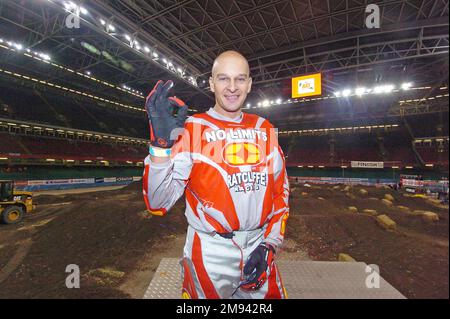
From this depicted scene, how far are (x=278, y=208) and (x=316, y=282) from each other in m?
1.57

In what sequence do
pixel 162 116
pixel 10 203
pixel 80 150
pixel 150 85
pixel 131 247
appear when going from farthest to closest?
pixel 80 150
pixel 150 85
pixel 10 203
pixel 131 247
pixel 162 116

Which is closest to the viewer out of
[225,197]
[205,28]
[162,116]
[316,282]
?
[162,116]

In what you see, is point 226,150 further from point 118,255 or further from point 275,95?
point 275,95

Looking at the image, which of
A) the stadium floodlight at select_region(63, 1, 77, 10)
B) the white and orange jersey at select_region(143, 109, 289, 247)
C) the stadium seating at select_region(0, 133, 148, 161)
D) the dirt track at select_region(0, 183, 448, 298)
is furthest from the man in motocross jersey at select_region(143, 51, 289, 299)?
the stadium floodlight at select_region(63, 1, 77, 10)

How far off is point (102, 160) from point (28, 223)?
36.9 ft

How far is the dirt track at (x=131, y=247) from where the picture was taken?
13.4ft

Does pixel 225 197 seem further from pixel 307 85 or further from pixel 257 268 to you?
pixel 307 85

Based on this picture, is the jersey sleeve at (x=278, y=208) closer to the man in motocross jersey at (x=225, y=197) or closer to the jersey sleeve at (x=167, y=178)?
the man in motocross jersey at (x=225, y=197)

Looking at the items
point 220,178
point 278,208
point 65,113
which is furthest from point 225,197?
point 65,113

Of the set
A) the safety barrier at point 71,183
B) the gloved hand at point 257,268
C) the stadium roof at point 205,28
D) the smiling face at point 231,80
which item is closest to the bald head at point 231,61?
the smiling face at point 231,80

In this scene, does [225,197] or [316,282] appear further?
[316,282]

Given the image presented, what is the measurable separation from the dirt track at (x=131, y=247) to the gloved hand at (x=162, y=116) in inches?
131

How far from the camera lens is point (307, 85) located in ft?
39.3

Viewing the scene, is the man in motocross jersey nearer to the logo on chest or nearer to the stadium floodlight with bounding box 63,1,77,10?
the logo on chest
